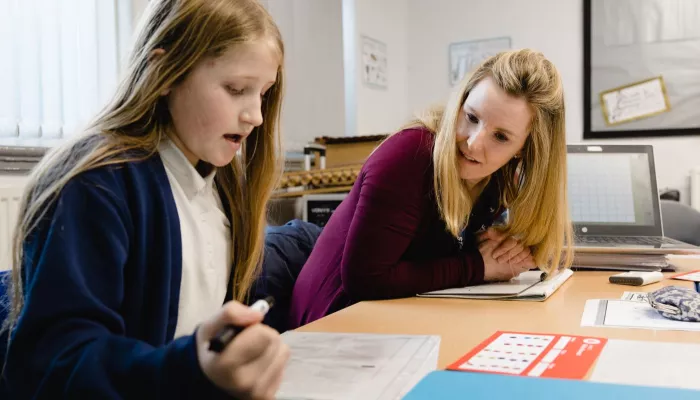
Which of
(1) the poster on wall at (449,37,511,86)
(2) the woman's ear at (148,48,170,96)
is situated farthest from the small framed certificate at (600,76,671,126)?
(2) the woman's ear at (148,48,170,96)

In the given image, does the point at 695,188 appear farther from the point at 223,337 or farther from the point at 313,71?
the point at 223,337

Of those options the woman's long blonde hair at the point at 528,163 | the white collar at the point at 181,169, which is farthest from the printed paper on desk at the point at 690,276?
the white collar at the point at 181,169

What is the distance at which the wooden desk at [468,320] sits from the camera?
82cm

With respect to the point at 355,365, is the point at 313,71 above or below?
above

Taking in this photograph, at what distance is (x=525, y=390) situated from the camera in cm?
59

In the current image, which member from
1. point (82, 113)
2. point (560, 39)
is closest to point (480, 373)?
point (82, 113)

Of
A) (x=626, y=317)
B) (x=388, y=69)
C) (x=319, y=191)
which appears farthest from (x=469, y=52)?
(x=626, y=317)

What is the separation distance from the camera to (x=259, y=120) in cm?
78

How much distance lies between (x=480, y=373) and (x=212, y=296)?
380 millimetres

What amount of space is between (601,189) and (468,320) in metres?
0.90

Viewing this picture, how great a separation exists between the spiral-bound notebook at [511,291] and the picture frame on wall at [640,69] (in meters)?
2.17

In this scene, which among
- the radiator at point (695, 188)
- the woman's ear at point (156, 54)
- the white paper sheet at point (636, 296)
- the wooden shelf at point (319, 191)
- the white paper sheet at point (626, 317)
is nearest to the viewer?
the woman's ear at point (156, 54)

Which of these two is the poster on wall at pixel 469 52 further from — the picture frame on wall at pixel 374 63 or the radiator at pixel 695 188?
the radiator at pixel 695 188

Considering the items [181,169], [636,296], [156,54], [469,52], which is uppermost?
[469,52]
